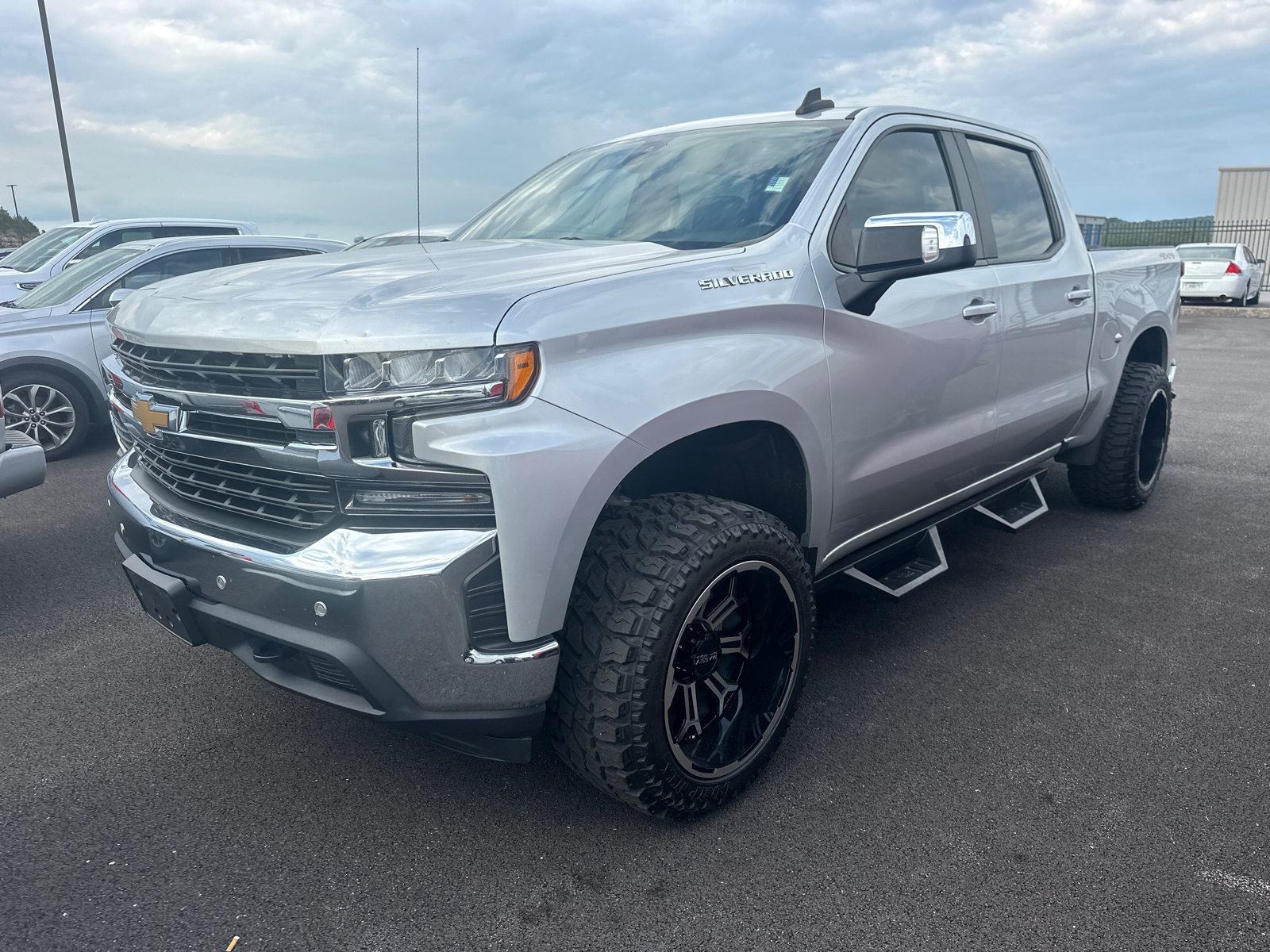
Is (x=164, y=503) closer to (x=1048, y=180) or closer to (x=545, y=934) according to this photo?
(x=545, y=934)

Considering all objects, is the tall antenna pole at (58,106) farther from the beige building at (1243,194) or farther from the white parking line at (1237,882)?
the beige building at (1243,194)

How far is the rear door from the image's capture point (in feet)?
12.3

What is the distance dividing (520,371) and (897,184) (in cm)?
189

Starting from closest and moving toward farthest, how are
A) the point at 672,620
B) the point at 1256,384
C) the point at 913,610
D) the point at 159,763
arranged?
the point at 672,620 < the point at 159,763 < the point at 913,610 < the point at 1256,384

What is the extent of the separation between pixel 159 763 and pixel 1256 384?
11.0 metres

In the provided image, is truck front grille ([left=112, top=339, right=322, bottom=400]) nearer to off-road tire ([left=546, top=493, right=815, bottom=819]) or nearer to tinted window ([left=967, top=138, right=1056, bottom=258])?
off-road tire ([left=546, top=493, right=815, bottom=819])

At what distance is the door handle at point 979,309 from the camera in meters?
3.36

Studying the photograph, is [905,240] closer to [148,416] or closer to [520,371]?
[520,371]

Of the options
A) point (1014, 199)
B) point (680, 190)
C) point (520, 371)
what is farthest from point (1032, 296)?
point (520, 371)

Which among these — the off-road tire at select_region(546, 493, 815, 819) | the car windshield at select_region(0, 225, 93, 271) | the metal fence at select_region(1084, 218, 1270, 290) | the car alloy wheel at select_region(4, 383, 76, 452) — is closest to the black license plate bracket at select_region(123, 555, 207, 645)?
the off-road tire at select_region(546, 493, 815, 819)

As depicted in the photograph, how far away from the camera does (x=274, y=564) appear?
83.7 inches

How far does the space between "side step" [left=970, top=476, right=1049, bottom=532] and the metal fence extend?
26.6m

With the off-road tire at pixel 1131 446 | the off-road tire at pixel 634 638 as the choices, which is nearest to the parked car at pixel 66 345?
the off-road tire at pixel 634 638

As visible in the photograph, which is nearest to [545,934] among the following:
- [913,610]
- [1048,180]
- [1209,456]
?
[913,610]
